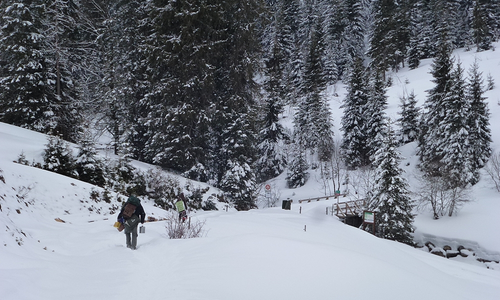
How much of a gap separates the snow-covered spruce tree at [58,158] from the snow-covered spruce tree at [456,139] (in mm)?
27671

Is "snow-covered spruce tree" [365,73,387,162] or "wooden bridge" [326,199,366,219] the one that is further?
"snow-covered spruce tree" [365,73,387,162]

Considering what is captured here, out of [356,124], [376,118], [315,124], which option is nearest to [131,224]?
[376,118]

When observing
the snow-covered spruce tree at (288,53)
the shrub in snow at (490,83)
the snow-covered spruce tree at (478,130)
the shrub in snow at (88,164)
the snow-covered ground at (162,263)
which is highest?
the snow-covered spruce tree at (288,53)

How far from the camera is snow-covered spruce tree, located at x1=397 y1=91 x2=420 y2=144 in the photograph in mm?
38250

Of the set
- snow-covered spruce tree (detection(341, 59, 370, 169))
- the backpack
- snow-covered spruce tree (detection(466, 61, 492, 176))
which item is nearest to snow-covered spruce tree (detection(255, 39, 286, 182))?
snow-covered spruce tree (detection(341, 59, 370, 169))

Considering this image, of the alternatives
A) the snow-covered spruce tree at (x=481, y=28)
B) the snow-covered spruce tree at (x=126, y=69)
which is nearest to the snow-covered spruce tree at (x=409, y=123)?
the snow-covered spruce tree at (x=481, y=28)

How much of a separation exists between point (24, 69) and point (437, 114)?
33.6 m

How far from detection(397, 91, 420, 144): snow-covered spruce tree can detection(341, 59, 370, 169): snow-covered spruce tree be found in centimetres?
439

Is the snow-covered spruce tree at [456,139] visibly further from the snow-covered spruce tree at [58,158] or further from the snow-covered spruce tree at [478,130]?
the snow-covered spruce tree at [58,158]

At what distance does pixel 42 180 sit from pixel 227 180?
12.4 metres

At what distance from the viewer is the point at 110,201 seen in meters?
13.8

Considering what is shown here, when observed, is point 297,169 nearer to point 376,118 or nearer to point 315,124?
point 315,124

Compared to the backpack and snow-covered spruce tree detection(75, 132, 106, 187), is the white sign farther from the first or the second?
the backpack

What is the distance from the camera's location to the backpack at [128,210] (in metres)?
8.35
